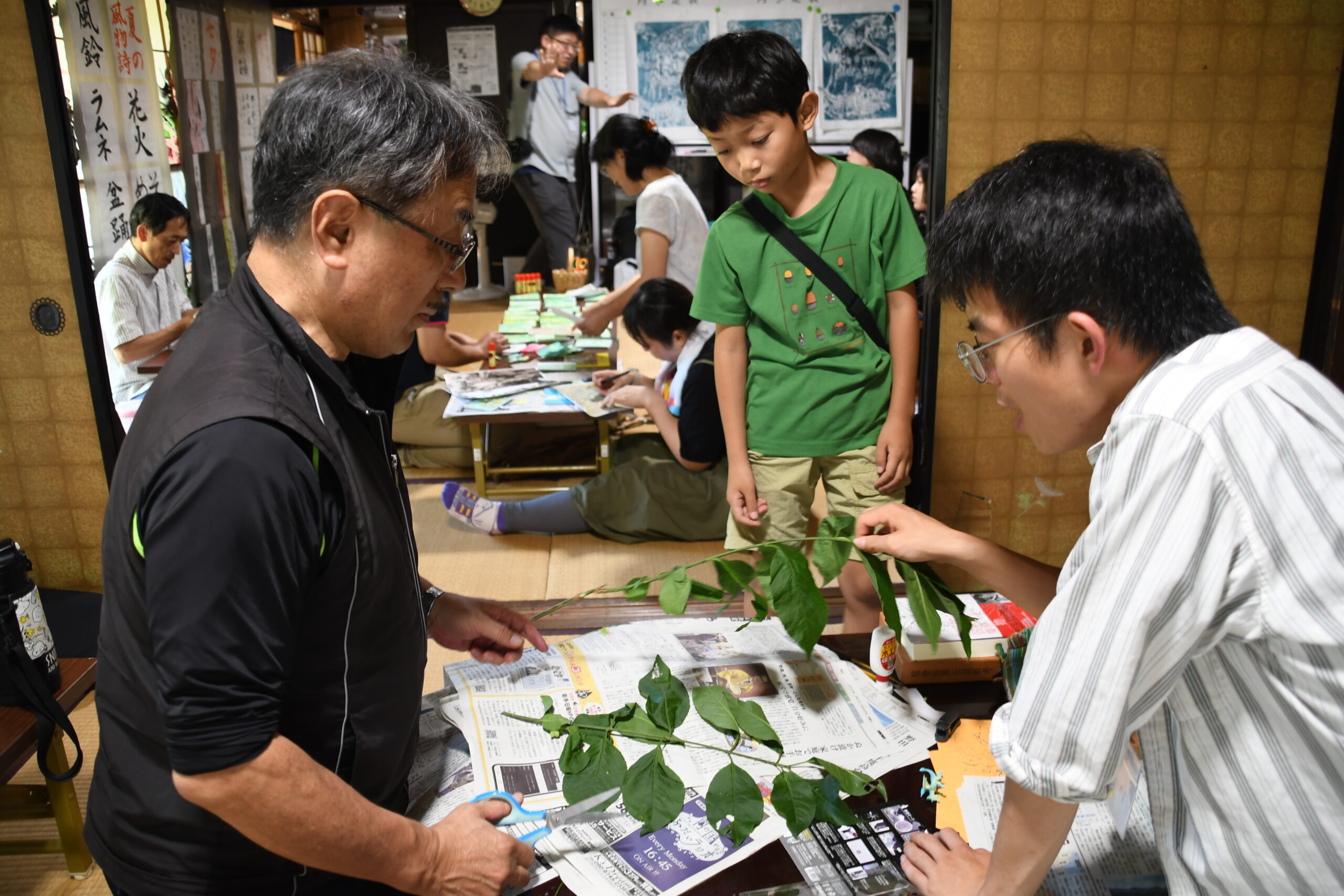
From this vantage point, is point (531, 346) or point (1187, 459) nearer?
point (1187, 459)

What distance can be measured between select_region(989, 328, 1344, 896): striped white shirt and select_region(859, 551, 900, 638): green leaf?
1.42ft

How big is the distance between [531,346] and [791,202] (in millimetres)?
2449

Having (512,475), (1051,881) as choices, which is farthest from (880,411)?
(512,475)

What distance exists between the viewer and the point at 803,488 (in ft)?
7.60

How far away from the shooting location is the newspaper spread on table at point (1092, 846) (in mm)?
1178

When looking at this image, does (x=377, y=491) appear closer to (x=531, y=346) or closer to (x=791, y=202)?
(x=791, y=202)

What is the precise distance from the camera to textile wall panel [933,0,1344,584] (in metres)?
2.60

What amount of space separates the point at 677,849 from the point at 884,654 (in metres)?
0.51

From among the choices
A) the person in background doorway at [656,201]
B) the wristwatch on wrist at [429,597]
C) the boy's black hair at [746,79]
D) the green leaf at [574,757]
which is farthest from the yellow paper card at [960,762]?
the person in background doorway at [656,201]

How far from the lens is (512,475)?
410 cm

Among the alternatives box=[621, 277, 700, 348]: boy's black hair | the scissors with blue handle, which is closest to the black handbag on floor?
the scissors with blue handle

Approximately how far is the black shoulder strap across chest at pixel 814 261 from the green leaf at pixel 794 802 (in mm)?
1229

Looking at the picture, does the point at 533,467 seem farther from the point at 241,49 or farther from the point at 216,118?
the point at 241,49

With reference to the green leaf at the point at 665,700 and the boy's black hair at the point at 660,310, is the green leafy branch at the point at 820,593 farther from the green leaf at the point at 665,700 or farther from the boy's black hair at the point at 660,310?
the boy's black hair at the point at 660,310
